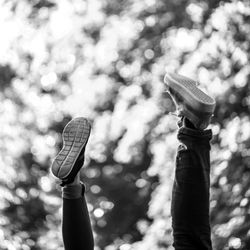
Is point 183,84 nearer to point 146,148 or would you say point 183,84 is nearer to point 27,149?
point 146,148

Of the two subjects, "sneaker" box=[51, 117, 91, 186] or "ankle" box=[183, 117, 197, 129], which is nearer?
"ankle" box=[183, 117, 197, 129]

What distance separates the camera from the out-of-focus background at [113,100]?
5523 mm

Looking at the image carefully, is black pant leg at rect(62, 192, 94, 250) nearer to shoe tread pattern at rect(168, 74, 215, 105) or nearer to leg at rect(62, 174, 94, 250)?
leg at rect(62, 174, 94, 250)

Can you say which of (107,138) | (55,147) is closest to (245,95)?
(107,138)

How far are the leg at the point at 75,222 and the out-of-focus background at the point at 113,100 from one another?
3197 millimetres

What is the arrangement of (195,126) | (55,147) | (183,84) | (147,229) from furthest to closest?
(55,147) → (147,229) → (183,84) → (195,126)

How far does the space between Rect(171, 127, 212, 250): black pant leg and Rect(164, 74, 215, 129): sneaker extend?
0.13 ft

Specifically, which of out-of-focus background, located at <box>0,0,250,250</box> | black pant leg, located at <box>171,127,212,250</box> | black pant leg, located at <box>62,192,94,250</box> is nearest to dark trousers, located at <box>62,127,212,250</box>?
black pant leg, located at <box>171,127,212,250</box>

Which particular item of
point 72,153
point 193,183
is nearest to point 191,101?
point 193,183

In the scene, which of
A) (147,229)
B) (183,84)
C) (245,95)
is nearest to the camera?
(183,84)

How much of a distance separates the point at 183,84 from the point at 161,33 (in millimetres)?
4190

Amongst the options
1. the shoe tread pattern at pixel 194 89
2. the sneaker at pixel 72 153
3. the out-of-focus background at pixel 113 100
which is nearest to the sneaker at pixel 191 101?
the shoe tread pattern at pixel 194 89

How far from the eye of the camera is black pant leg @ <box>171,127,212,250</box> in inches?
67.0

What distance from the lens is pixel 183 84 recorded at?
1877mm
